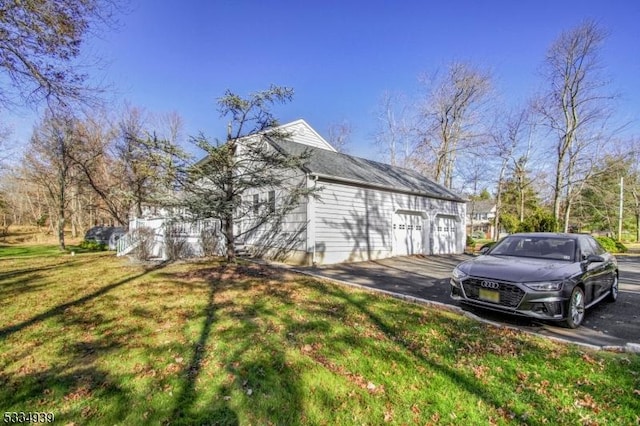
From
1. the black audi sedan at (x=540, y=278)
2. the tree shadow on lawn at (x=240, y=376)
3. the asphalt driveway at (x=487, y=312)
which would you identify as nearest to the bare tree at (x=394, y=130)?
the asphalt driveway at (x=487, y=312)

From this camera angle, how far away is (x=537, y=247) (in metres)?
5.60

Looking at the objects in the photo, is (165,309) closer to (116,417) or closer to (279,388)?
(116,417)

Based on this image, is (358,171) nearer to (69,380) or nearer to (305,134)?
(305,134)

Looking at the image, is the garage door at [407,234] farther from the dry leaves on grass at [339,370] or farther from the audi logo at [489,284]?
the dry leaves on grass at [339,370]

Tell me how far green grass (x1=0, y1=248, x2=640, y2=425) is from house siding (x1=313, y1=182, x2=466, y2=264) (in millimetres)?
5503

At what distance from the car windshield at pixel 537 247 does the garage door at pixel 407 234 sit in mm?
7447

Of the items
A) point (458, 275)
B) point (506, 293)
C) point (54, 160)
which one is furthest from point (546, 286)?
point (54, 160)

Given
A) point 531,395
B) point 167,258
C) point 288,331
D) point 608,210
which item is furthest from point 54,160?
point 608,210

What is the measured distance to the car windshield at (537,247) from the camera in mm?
5273

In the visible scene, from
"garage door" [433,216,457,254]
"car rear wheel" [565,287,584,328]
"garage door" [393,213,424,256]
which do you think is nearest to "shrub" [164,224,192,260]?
"garage door" [393,213,424,256]

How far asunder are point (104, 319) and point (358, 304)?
4.16 meters

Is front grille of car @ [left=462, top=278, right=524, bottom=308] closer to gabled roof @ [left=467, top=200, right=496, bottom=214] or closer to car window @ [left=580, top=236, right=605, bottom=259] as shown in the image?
car window @ [left=580, top=236, right=605, bottom=259]

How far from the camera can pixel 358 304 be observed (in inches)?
218

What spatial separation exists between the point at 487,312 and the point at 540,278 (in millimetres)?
1255
